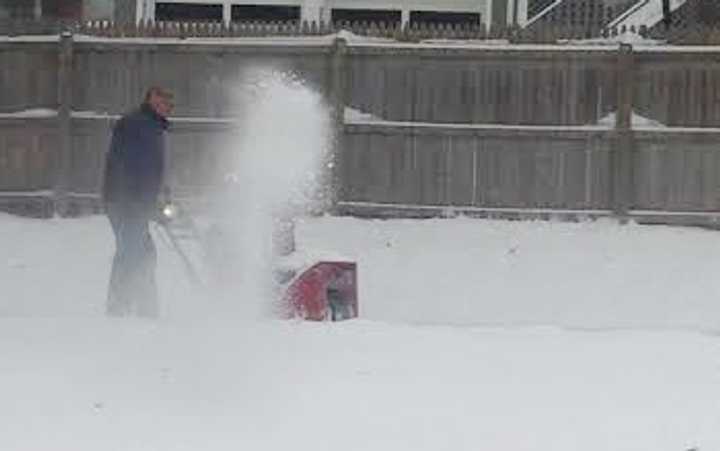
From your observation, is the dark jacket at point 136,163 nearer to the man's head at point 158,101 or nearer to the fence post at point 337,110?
the man's head at point 158,101

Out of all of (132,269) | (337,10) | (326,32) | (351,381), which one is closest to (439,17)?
(337,10)

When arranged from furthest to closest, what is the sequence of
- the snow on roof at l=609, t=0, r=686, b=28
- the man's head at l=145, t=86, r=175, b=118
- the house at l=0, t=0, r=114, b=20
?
the house at l=0, t=0, r=114, b=20 < the snow on roof at l=609, t=0, r=686, b=28 < the man's head at l=145, t=86, r=175, b=118

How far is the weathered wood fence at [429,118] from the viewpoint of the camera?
15.0 metres

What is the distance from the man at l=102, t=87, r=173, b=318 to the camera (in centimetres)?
1012

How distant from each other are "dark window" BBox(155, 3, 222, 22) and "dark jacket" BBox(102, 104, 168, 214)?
11.9 meters

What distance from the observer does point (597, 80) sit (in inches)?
595

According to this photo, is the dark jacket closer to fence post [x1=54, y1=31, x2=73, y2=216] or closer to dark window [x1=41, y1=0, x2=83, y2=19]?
fence post [x1=54, y1=31, x2=73, y2=216]

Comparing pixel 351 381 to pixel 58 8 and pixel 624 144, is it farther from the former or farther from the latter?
pixel 58 8

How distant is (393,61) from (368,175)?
125cm

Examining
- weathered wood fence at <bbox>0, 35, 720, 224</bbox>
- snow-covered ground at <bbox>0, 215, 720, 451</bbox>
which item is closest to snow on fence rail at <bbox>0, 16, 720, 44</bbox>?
weathered wood fence at <bbox>0, 35, 720, 224</bbox>

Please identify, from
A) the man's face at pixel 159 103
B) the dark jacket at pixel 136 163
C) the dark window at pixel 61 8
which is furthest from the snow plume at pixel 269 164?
the dark window at pixel 61 8

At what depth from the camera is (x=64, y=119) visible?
1545 cm

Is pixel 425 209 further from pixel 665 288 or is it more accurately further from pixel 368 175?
pixel 665 288

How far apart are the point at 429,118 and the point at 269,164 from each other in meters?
2.46
